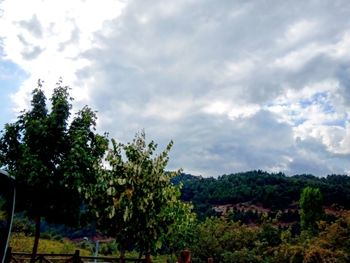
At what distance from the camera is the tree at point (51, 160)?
15.9 metres

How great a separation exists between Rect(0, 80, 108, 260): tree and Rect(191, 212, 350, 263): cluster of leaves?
47.3ft

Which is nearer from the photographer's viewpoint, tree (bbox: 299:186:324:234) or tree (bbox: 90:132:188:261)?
tree (bbox: 90:132:188:261)

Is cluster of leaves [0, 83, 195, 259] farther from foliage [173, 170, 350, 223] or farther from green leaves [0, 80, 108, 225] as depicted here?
foliage [173, 170, 350, 223]

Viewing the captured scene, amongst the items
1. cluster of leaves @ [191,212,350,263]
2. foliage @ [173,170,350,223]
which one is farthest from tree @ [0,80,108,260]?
foliage @ [173,170,350,223]

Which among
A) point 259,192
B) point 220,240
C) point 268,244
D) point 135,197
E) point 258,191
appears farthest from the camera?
point 258,191

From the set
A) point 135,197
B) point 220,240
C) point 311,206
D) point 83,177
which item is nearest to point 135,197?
point 135,197

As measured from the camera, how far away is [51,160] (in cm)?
1673

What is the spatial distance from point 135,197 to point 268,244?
2473 centimetres

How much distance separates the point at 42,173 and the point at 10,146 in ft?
7.31

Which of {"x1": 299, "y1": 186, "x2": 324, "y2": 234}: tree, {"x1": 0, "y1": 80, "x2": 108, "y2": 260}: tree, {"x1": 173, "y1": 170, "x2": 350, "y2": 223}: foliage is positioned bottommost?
{"x1": 0, "y1": 80, "x2": 108, "y2": 260}: tree

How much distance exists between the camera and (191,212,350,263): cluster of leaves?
24.9 m

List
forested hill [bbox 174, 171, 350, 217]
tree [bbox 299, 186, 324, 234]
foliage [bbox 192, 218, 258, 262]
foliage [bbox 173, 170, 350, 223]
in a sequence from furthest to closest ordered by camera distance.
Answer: forested hill [bbox 174, 171, 350, 217], foliage [bbox 173, 170, 350, 223], tree [bbox 299, 186, 324, 234], foliage [bbox 192, 218, 258, 262]

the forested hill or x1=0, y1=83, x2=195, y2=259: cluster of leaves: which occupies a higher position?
the forested hill

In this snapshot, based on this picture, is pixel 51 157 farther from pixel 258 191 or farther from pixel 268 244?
pixel 258 191
